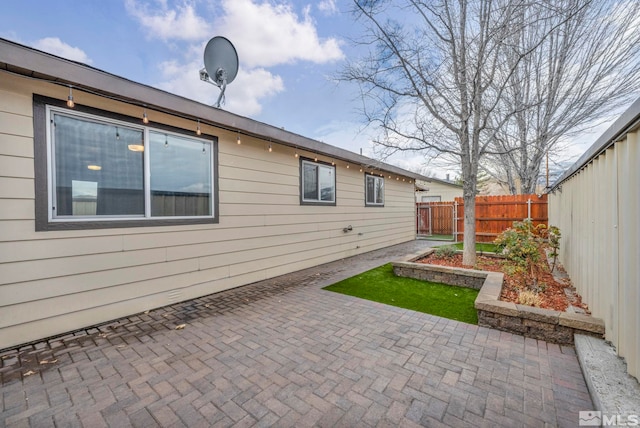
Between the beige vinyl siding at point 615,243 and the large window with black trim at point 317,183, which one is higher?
the large window with black trim at point 317,183

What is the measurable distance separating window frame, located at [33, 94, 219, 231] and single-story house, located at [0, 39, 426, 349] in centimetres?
1

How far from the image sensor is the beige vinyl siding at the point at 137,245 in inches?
103

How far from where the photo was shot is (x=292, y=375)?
83.4 inches

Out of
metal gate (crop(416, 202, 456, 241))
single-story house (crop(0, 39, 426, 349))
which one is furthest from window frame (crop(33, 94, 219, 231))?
metal gate (crop(416, 202, 456, 241))

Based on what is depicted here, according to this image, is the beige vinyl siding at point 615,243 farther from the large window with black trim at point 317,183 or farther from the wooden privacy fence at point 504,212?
the wooden privacy fence at point 504,212

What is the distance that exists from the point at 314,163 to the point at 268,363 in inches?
185

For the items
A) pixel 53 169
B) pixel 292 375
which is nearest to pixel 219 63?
pixel 53 169

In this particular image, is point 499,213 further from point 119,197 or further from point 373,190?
point 119,197

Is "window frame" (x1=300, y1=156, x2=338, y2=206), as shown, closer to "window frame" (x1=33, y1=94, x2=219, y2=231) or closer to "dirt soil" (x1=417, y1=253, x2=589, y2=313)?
"window frame" (x1=33, y1=94, x2=219, y2=231)

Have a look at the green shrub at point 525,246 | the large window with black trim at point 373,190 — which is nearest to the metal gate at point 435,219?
the large window with black trim at point 373,190

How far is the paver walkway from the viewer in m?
1.70

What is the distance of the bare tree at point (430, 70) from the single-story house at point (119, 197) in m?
1.88

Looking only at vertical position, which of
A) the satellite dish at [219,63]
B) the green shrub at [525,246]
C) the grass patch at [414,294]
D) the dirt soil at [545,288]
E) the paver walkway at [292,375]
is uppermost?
the satellite dish at [219,63]

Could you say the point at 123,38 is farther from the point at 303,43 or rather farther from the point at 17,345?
the point at 17,345
